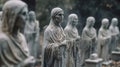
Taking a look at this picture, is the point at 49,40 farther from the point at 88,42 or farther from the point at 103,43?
the point at 103,43

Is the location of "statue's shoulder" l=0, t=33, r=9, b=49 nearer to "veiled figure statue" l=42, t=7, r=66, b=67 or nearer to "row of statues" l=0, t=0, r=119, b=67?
"row of statues" l=0, t=0, r=119, b=67

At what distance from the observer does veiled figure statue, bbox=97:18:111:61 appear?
61.9 feet

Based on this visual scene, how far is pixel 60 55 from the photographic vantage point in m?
11.0

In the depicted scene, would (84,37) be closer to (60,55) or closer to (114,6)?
(60,55)

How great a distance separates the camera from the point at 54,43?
422 inches

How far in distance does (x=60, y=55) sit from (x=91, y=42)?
5.53m

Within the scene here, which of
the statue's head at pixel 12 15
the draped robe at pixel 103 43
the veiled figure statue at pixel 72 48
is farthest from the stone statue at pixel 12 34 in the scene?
the draped robe at pixel 103 43

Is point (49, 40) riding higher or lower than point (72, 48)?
higher

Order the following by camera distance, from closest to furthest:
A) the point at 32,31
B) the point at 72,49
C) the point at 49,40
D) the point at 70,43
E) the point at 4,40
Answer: the point at 4,40 → the point at 49,40 → the point at 70,43 → the point at 72,49 → the point at 32,31

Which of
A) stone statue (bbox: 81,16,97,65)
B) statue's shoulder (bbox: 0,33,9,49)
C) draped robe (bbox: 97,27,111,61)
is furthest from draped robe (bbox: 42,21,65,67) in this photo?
draped robe (bbox: 97,27,111,61)

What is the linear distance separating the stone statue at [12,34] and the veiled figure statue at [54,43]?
517cm

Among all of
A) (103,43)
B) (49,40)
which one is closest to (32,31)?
(103,43)

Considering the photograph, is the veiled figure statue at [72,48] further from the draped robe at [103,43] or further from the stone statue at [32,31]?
the draped robe at [103,43]

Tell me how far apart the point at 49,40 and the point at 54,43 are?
0.15 metres
